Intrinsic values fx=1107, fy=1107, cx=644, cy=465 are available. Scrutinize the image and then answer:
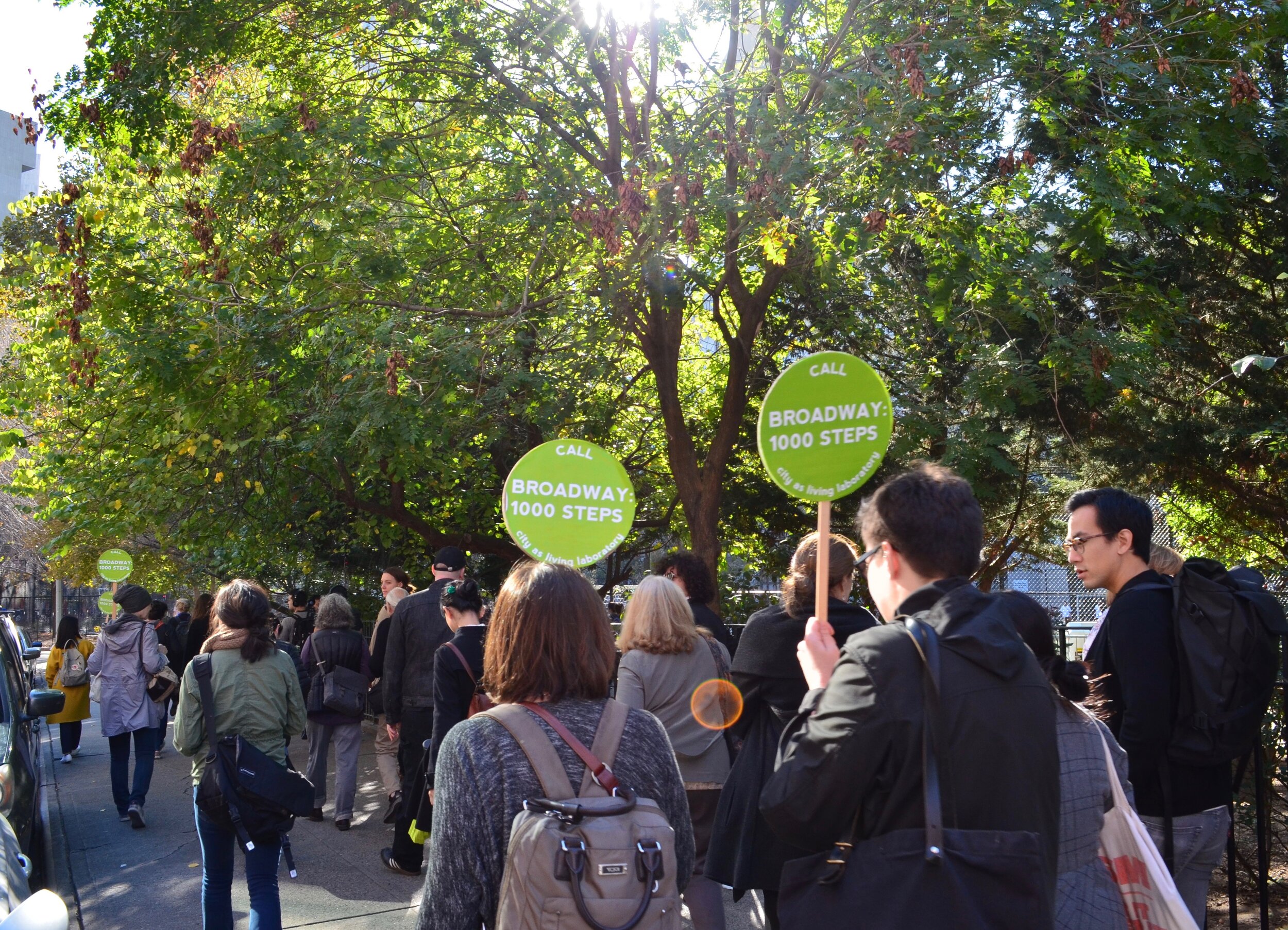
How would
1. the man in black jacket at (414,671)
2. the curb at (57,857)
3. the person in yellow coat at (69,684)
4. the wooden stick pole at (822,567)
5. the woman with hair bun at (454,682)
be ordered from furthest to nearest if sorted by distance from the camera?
the person in yellow coat at (69,684) → the man in black jacket at (414,671) → the curb at (57,857) → the woman with hair bun at (454,682) → the wooden stick pole at (822,567)

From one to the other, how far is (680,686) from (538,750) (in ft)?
8.42

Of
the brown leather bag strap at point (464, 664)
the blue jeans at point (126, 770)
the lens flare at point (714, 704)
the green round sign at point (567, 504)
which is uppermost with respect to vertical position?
the green round sign at point (567, 504)

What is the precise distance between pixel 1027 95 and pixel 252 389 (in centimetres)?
706

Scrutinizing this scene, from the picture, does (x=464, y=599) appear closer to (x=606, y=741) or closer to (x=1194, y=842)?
(x=606, y=741)

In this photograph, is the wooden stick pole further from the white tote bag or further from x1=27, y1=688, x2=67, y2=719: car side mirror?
x1=27, y1=688, x2=67, y2=719: car side mirror

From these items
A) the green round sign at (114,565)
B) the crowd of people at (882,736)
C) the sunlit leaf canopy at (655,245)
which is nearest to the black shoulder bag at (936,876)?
the crowd of people at (882,736)

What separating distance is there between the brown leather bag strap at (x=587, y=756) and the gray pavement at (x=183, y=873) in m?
4.12

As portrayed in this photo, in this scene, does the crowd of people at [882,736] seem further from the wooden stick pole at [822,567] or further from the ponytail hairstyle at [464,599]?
the ponytail hairstyle at [464,599]

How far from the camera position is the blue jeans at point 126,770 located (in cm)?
879

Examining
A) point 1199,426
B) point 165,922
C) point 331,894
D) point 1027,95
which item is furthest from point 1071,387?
point 165,922

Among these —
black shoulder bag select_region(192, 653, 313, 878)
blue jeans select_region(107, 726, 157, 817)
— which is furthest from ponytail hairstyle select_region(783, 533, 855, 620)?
blue jeans select_region(107, 726, 157, 817)

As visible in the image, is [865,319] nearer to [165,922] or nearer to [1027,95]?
[1027,95]

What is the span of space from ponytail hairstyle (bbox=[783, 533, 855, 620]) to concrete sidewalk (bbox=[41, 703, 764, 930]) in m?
2.89

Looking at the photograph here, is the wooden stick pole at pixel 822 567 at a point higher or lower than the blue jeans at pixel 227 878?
higher
